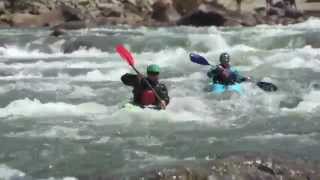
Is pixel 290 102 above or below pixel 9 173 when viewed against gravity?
below

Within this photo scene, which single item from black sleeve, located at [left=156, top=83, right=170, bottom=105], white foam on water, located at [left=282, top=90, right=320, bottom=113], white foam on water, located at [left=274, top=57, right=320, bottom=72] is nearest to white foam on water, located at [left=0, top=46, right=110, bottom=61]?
white foam on water, located at [left=274, top=57, right=320, bottom=72]

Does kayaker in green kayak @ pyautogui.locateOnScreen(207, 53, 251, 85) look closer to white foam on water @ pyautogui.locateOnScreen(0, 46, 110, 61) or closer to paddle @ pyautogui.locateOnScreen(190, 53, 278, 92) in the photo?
paddle @ pyautogui.locateOnScreen(190, 53, 278, 92)

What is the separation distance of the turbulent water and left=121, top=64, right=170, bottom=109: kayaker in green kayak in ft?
0.53

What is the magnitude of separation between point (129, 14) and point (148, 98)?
67.6ft

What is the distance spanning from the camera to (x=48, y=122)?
1002cm

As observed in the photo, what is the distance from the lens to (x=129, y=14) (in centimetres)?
3014

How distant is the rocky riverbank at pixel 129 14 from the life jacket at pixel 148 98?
50.4ft

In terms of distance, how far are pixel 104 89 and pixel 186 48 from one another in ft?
23.5

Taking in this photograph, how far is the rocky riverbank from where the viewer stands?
25.7 meters

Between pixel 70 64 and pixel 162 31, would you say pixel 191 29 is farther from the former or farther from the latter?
pixel 70 64

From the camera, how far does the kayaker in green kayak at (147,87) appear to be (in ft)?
31.8

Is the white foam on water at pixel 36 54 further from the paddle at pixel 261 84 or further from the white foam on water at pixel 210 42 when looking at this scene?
the paddle at pixel 261 84

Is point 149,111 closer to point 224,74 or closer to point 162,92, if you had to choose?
point 162,92

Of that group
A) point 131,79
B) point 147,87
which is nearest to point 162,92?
point 147,87
